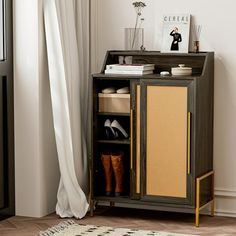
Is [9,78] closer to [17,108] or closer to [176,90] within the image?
[17,108]

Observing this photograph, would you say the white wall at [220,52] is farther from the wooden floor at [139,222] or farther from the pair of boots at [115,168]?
the pair of boots at [115,168]

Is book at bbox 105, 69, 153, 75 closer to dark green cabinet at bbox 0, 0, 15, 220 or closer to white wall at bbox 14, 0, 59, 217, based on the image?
white wall at bbox 14, 0, 59, 217

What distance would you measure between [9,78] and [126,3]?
112 centimetres

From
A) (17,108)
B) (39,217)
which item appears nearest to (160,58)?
(17,108)

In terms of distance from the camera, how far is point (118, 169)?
17.7 feet

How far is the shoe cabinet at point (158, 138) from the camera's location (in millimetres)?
5117

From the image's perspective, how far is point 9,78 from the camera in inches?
210

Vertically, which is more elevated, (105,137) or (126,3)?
(126,3)

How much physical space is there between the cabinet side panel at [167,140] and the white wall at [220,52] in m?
0.44

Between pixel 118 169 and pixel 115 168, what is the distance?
0.08ft

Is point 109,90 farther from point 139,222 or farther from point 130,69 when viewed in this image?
point 139,222

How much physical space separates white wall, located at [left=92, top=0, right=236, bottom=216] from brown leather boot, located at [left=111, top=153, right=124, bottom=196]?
2.39ft

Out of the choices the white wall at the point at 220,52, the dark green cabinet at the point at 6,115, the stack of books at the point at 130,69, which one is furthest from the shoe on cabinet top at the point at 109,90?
the dark green cabinet at the point at 6,115

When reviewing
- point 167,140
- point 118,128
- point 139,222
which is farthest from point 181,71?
point 139,222
